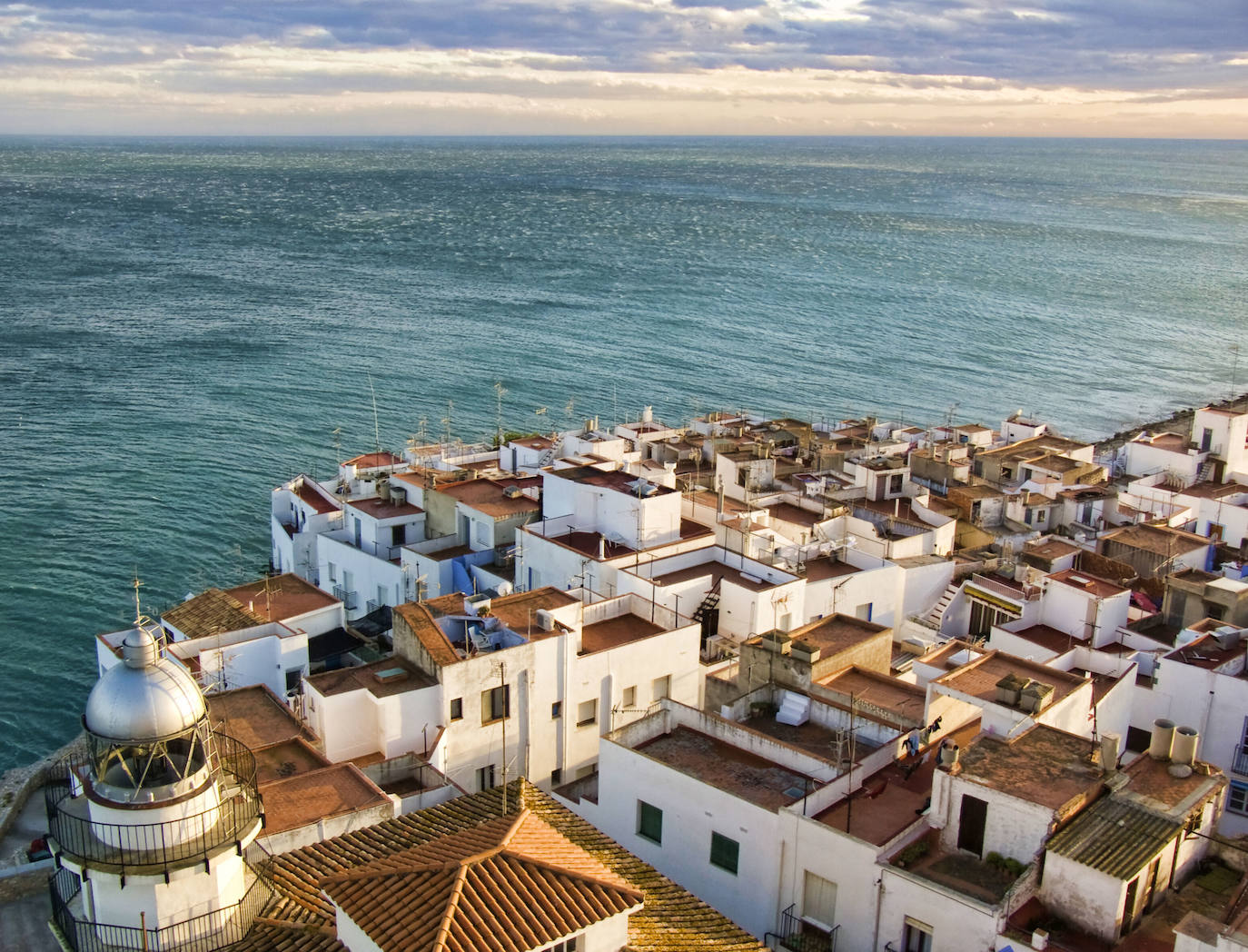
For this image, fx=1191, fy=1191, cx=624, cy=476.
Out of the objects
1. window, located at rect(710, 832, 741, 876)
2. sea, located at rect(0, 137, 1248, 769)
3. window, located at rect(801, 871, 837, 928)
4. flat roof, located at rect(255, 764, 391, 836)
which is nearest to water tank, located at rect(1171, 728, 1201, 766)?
window, located at rect(801, 871, 837, 928)

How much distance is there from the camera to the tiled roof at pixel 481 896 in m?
13.9

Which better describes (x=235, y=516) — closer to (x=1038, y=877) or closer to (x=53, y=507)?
(x=53, y=507)

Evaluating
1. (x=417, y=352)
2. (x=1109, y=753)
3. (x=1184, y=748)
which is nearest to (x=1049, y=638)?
(x=1184, y=748)

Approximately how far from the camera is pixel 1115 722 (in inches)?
997

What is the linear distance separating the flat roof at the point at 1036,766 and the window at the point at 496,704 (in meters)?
10.4

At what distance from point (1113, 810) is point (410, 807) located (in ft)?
40.6

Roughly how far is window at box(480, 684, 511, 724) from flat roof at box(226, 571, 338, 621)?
30.0 ft

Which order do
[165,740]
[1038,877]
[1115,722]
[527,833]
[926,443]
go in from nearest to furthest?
[165,740] < [527,833] < [1038,877] < [1115,722] < [926,443]

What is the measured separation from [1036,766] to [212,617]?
73.2 feet

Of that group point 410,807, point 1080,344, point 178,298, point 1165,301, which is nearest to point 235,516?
point 410,807

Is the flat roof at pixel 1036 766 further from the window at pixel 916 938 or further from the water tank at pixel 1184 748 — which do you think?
the window at pixel 916 938

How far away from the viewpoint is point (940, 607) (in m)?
37.3

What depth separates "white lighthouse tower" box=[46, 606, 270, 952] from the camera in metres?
13.0

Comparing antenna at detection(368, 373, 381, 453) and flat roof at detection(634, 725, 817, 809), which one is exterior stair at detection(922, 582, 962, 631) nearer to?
flat roof at detection(634, 725, 817, 809)
